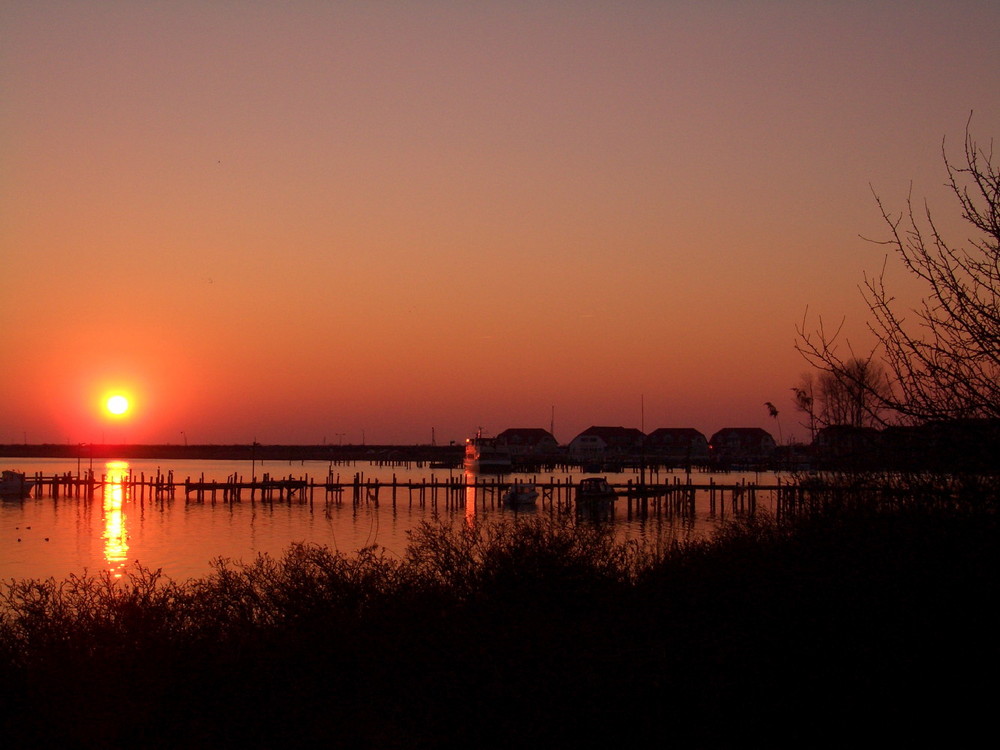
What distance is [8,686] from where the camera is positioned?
1310cm

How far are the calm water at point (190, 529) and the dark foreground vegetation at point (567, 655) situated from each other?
17.8 meters

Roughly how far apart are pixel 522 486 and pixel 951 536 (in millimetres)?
67309

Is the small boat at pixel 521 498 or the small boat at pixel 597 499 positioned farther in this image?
the small boat at pixel 521 498

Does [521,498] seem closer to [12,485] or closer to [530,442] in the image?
[12,485]

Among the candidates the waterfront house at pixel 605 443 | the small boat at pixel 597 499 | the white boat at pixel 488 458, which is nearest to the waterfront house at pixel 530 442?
the waterfront house at pixel 605 443

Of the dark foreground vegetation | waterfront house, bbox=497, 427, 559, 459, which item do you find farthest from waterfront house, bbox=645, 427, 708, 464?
the dark foreground vegetation

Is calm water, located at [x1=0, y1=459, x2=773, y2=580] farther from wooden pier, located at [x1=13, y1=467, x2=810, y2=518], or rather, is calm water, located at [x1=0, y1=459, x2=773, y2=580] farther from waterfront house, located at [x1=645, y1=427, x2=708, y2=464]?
waterfront house, located at [x1=645, y1=427, x2=708, y2=464]

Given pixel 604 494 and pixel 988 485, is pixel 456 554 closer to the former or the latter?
pixel 988 485

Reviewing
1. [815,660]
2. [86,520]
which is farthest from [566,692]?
[86,520]

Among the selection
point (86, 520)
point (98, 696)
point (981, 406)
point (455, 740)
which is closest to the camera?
point (981, 406)

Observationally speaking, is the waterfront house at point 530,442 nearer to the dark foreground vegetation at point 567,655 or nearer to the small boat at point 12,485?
the small boat at point 12,485

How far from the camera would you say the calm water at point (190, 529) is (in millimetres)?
43688

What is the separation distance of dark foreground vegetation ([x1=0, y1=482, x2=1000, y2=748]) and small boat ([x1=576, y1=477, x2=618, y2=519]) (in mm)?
43146

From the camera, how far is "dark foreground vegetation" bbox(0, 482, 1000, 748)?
10445mm
